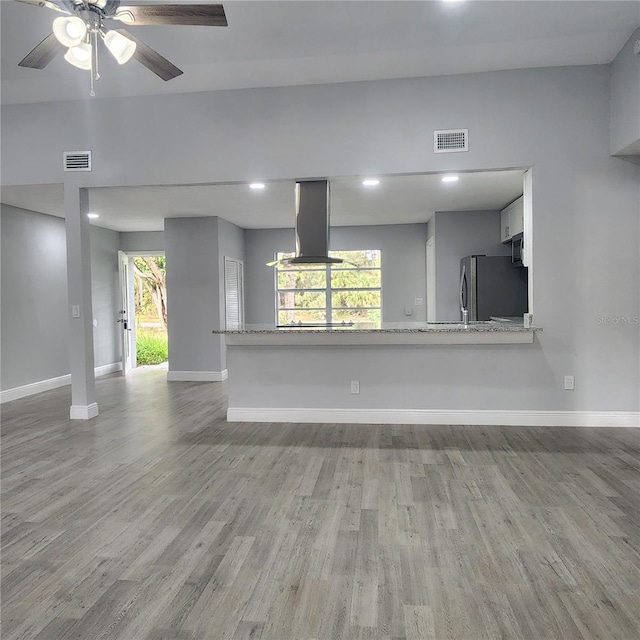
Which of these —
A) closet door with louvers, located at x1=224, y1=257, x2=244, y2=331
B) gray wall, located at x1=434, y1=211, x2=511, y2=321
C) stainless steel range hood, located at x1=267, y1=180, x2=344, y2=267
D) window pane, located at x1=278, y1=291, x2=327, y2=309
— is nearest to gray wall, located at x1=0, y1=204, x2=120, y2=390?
closet door with louvers, located at x1=224, y1=257, x2=244, y2=331

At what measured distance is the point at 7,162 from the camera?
4.86 meters

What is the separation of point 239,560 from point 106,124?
4.14 metres

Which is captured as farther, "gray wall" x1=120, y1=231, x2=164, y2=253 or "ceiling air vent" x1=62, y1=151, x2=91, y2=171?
"gray wall" x1=120, y1=231, x2=164, y2=253

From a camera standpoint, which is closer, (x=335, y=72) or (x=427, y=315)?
(x=335, y=72)

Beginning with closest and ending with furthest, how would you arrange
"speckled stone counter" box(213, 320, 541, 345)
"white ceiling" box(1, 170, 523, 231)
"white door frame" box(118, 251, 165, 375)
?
1. "speckled stone counter" box(213, 320, 541, 345)
2. "white ceiling" box(1, 170, 523, 231)
3. "white door frame" box(118, 251, 165, 375)

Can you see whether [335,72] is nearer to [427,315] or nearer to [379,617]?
[379,617]

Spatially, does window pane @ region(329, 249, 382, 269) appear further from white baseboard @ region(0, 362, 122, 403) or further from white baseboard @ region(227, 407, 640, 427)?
white baseboard @ region(0, 362, 122, 403)

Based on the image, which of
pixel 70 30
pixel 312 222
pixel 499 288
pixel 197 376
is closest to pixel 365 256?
pixel 499 288

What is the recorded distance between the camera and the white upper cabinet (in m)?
6.03

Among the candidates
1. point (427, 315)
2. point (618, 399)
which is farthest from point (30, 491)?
point (427, 315)

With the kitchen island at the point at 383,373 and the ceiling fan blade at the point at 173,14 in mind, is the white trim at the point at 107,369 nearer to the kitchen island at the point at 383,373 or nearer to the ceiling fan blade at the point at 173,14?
the kitchen island at the point at 383,373

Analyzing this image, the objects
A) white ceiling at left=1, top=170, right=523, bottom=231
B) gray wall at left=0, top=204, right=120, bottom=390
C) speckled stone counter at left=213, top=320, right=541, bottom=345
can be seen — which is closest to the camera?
speckled stone counter at left=213, top=320, right=541, bottom=345

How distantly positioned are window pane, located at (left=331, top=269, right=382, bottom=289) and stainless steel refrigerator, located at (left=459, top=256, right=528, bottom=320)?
7.58 feet

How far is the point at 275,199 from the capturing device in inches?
245
